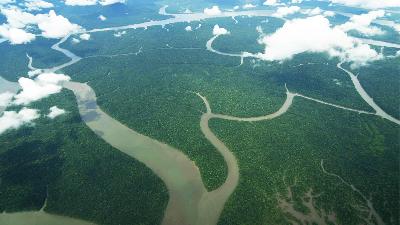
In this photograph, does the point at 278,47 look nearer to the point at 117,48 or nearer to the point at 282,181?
the point at 117,48

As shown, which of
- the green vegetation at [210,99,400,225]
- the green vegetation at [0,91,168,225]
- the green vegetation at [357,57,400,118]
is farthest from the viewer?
the green vegetation at [357,57,400,118]

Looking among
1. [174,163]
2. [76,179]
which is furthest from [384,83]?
[76,179]

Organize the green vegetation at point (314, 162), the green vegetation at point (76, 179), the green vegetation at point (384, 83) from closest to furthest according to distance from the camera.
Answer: the green vegetation at point (314, 162) < the green vegetation at point (76, 179) < the green vegetation at point (384, 83)

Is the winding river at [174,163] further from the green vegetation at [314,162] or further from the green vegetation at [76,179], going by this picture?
the green vegetation at [314,162]

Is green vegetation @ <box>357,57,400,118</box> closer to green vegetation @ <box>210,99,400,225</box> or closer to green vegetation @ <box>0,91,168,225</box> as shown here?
green vegetation @ <box>210,99,400,225</box>

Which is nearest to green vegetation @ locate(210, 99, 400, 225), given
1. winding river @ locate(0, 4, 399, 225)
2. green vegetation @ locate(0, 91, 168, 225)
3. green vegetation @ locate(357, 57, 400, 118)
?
winding river @ locate(0, 4, 399, 225)

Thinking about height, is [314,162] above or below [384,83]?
above

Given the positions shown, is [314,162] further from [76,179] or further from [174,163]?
[76,179]

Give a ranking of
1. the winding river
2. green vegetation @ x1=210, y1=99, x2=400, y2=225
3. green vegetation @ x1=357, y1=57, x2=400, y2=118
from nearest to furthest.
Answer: green vegetation @ x1=210, y1=99, x2=400, y2=225, the winding river, green vegetation @ x1=357, y1=57, x2=400, y2=118

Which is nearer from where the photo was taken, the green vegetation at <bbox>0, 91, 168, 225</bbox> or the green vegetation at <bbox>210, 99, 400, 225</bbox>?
the green vegetation at <bbox>210, 99, 400, 225</bbox>

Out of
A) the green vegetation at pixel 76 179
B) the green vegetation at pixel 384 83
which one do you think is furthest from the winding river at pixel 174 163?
the green vegetation at pixel 384 83

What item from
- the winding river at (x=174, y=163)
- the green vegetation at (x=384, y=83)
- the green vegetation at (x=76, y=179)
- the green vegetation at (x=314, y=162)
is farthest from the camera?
the green vegetation at (x=384, y=83)
